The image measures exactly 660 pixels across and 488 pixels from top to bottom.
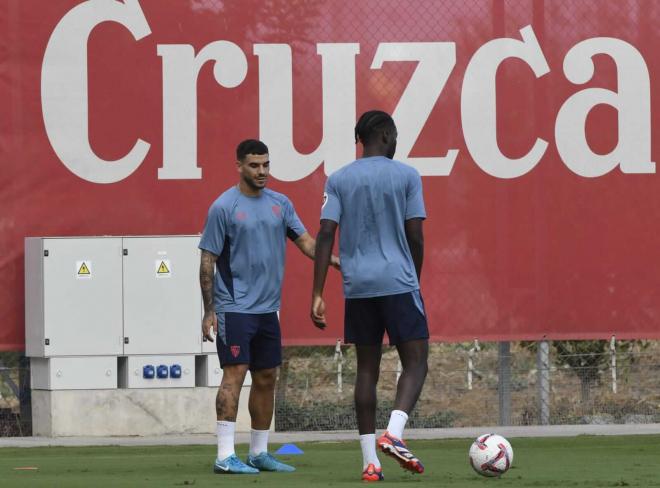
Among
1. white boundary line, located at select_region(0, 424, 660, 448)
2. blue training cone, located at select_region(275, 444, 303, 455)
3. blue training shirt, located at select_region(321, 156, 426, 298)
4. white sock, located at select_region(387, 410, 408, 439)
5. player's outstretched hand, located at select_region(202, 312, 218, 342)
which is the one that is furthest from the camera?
white boundary line, located at select_region(0, 424, 660, 448)

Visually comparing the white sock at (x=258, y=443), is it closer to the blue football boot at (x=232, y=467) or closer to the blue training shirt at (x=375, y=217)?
the blue football boot at (x=232, y=467)

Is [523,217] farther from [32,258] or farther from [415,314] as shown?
[415,314]

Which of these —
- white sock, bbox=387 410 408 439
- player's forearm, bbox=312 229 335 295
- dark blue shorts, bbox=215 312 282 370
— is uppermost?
player's forearm, bbox=312 229 335 295

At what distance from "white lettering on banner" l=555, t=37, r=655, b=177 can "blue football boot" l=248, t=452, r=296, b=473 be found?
485cm

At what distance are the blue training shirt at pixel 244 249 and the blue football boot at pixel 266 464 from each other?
2.60 feet

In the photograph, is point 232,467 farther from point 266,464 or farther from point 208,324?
point 208,324

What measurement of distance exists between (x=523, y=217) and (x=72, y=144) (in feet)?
11.8

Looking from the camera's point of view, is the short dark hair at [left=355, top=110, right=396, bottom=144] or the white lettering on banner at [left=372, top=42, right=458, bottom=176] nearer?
the short dark hair at [left=355, top=110, right=396, bottom=144]

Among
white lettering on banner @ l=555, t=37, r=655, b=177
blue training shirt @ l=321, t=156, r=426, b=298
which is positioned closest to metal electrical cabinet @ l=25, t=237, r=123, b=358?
white lettering on banner @ l=555, t=37, r=655, b=177

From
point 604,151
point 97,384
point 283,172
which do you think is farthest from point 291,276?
point 604,151

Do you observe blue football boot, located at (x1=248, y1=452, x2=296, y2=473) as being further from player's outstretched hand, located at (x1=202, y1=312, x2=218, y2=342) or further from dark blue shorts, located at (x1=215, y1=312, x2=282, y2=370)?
player's outstretched hand, located at (x1=202, y1=312, x2=218, y2=342)

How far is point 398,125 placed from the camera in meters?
11.8

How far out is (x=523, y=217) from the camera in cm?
1197

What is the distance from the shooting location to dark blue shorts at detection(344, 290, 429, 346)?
7.05 metres
